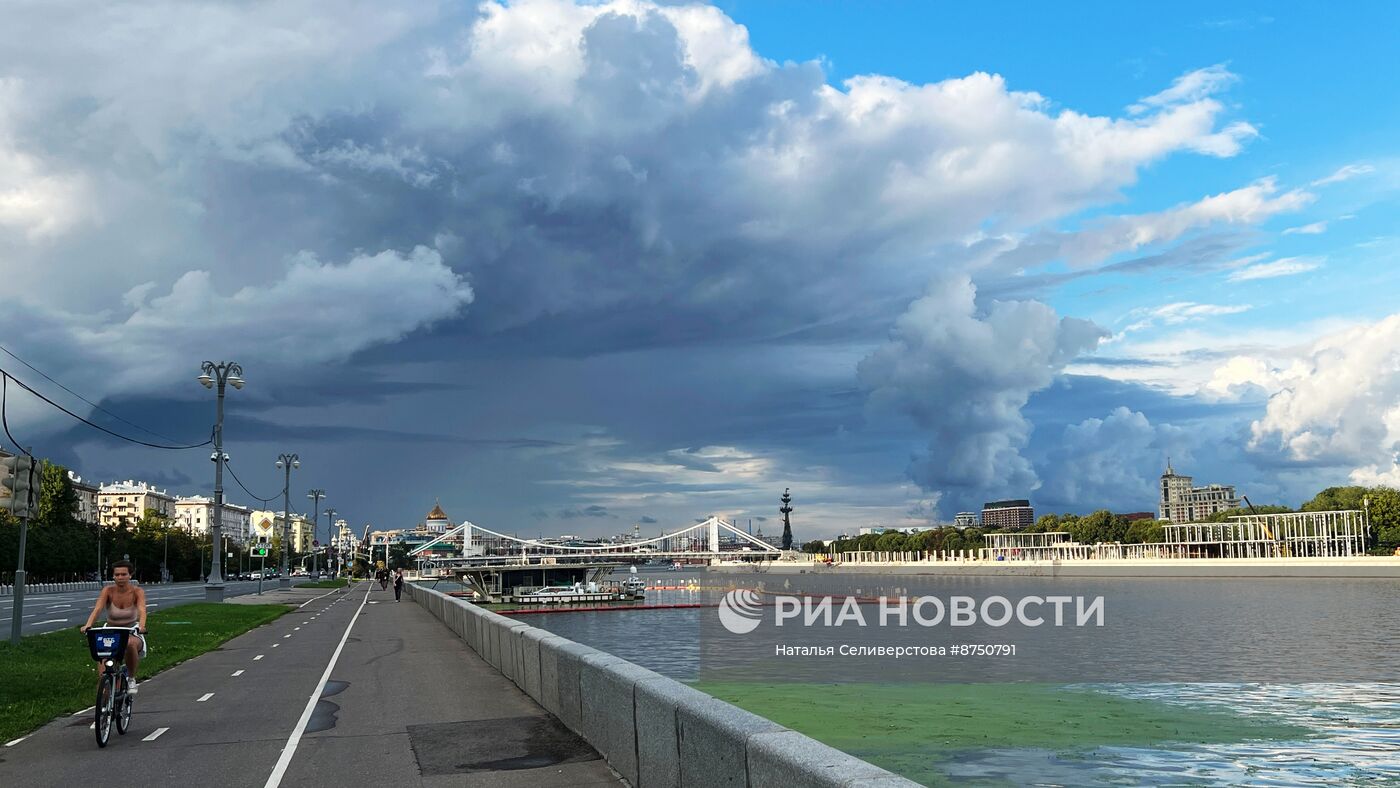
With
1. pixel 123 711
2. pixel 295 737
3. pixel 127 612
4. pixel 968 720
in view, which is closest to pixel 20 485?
pixel 127 612

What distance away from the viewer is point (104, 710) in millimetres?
12781

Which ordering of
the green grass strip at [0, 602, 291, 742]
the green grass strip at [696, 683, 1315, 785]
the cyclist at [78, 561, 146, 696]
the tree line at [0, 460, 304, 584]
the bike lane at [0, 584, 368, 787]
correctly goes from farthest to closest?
1. the tree line at [0, 460, 304, 584]
2. the green grass strip at [696, 683, 1315, 785]
3. the green grass strip at [0, 602, 291, 742]
4. the cyclist at [78, 561, 146, 696]
5. the bike lane at [0, 584, 368, 787]

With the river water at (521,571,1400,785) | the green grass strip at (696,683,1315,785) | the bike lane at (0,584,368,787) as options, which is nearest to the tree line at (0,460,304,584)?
the river water at (521,571,1400,785)

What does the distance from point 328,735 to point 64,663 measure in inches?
492

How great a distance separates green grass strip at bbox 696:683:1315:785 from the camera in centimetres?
2167

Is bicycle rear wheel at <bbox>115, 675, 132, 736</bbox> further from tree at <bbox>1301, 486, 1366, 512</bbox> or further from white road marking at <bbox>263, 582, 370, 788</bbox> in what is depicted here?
tree at <bbox>1301, 486, 1366, 512</bbox>

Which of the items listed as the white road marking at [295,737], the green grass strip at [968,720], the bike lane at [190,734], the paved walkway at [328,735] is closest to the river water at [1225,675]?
the green grass strip at [968,720]

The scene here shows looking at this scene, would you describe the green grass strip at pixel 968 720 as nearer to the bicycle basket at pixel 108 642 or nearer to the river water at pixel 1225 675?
the river water at pixel 1225 675

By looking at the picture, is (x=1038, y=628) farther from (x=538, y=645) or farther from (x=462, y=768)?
(x=462, y=768)

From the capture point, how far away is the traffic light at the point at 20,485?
79.2 feet

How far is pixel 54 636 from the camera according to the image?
29.9 metres

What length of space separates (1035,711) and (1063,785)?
10493 mm

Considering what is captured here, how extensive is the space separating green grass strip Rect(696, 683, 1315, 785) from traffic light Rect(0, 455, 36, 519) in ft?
56.0

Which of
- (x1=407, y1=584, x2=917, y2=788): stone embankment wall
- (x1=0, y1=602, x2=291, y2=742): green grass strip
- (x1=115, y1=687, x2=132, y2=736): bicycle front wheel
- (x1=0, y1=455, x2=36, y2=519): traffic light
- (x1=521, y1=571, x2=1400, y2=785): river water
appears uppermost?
(x1=0, y1=455, x2=36, y2=519): traffic light
